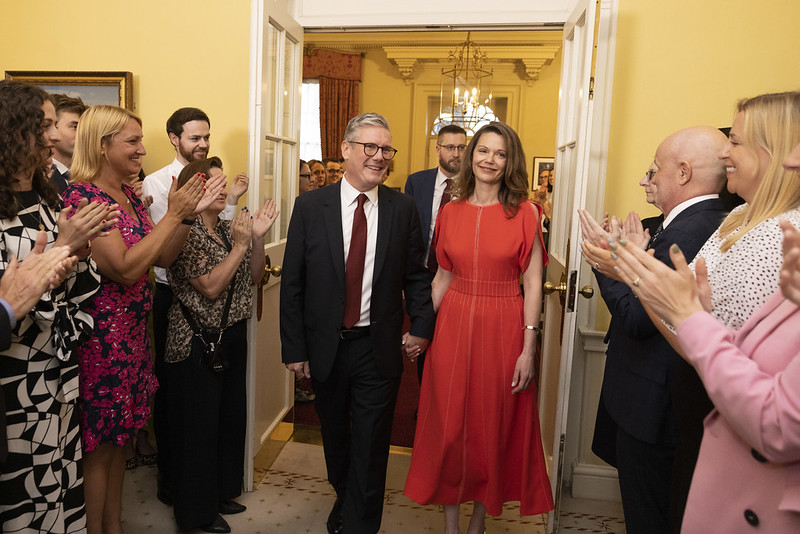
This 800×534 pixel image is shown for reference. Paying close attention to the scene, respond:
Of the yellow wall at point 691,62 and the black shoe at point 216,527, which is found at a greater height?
the yellow wall at point 691,62

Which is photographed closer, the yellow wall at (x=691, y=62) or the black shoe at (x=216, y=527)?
the black shoe at (x=216, y=527)

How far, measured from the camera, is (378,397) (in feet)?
8.64

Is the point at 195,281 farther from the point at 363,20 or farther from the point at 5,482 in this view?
the point at 363,20

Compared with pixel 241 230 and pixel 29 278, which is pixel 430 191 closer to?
pixel 241 230

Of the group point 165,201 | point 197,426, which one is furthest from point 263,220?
point 197,426

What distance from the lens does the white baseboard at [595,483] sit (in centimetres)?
331

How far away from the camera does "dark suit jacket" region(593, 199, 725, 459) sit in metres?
1.95

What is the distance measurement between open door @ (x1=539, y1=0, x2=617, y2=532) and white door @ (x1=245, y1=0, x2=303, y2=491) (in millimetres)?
1426

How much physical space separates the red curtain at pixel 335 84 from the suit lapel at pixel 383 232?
6243 mm

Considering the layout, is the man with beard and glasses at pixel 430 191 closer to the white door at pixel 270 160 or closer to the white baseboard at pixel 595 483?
the white door at pixel 270 160

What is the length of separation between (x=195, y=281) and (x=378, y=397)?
0.90 meters

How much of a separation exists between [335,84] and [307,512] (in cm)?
683

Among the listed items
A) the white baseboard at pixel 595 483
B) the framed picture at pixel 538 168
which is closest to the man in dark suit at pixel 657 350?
the white baseboard at pixel 595 483

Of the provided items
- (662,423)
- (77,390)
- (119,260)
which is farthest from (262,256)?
(662,423)
